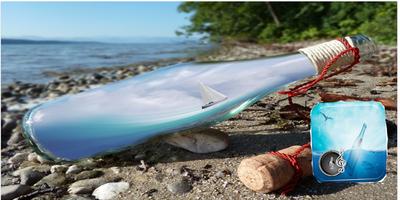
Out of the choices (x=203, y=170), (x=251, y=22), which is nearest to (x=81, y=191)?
(x=203, y=170)

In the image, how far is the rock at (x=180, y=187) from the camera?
5.08 ft

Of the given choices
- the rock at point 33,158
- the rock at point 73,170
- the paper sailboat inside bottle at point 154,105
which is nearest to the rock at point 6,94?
the rock at point 33,158

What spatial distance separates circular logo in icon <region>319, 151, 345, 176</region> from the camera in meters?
1.34

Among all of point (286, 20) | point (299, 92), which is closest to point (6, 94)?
point (299, 92)

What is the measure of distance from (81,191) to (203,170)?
48 cm

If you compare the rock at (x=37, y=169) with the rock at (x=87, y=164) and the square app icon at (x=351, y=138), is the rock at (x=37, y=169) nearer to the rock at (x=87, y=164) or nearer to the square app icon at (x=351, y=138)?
the rock at (x=87, y=164)

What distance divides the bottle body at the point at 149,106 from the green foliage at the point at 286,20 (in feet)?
23.4

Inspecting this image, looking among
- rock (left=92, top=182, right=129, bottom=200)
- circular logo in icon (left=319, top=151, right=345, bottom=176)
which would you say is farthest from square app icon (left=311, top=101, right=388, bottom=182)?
rock (left=92, top=182, right=129, bottom=200)

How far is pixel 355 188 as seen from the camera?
143 centimetres

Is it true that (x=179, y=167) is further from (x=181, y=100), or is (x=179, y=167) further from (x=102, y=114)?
(x=102, y=114)

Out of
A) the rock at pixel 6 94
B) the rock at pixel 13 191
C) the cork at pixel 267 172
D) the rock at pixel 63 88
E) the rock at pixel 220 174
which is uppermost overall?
the rock at pixel 63 88

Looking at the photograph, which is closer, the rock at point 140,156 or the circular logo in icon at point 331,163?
the circular logo in icon at point 331,163

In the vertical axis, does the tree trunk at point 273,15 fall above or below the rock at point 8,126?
above

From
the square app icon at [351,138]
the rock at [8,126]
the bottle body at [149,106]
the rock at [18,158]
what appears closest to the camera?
the square app icon at [351,138]
